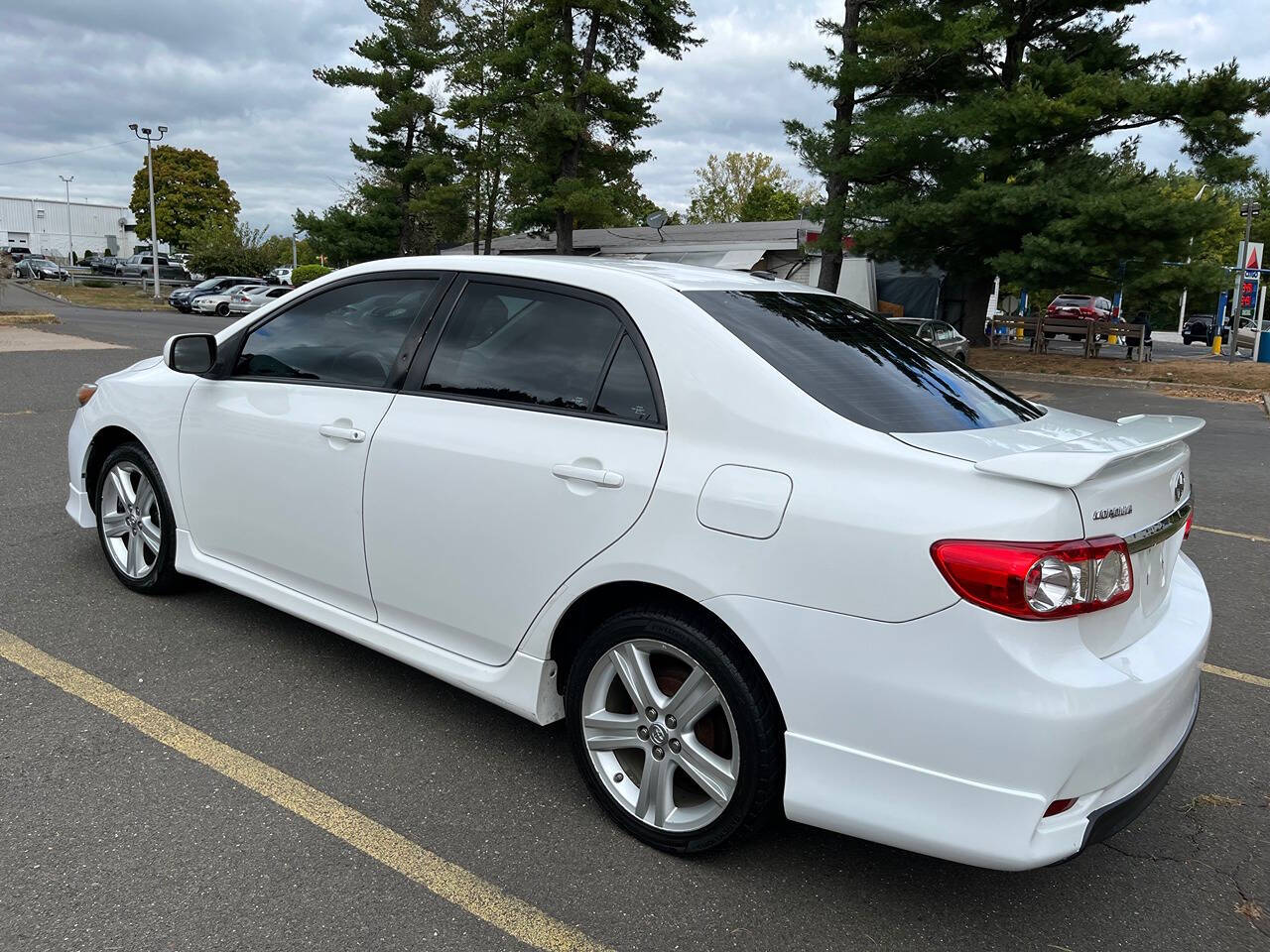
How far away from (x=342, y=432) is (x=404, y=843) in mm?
1393

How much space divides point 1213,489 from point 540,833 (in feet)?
26.7

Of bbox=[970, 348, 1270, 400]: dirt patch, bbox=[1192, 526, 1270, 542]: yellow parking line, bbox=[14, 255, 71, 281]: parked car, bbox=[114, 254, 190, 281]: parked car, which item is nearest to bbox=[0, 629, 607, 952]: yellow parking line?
bbox=[1192, 526, 1270, 542]: yellow parking line

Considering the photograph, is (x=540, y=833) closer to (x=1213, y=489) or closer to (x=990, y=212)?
(x=1213, y=489)

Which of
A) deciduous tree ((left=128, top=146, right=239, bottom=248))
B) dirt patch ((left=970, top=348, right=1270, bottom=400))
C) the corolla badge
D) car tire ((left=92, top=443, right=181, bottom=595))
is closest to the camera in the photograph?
the corolla badge

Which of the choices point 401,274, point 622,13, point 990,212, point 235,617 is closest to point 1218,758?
point 401,274

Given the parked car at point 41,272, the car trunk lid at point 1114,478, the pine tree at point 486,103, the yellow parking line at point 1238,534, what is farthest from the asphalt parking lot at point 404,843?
the parked car at point 41,272

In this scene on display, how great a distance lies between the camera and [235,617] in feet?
14.1

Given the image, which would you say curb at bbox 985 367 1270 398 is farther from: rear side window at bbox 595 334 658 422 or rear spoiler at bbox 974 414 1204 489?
rear side window at bbox 595 334 658 422

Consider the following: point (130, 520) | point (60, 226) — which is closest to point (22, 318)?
point (130, 520)

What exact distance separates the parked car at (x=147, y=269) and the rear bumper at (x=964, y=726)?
61.9 metres

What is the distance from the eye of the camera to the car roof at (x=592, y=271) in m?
3.03

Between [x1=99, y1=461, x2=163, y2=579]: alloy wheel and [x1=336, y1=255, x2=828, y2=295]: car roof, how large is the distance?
1640 mm

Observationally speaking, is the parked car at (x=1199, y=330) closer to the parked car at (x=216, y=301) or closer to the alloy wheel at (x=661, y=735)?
the parked car at (x=216, y=301)

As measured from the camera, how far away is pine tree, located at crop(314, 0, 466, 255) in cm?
4091
